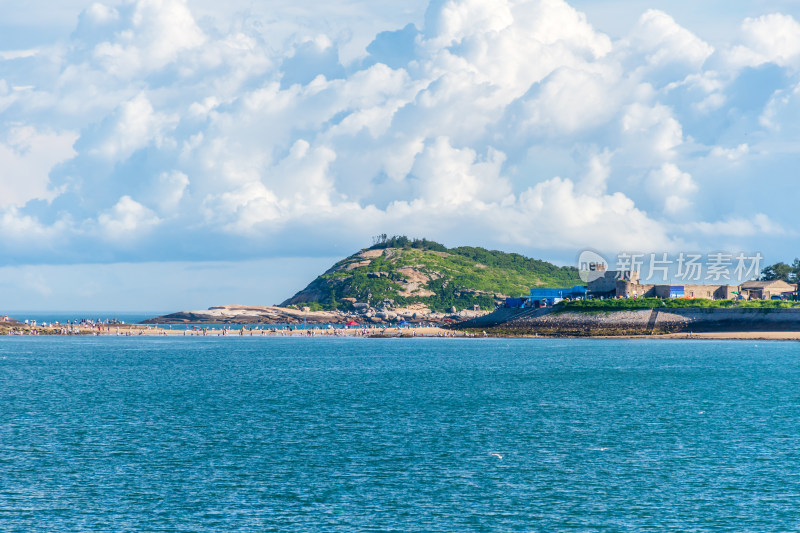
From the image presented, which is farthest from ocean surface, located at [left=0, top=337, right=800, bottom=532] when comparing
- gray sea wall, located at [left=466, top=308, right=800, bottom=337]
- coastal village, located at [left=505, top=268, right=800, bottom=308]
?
coastal village, located at [left=505, top=268, right=800, bottom=308]

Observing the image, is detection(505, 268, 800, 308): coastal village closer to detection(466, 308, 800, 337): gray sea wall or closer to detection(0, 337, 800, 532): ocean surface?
detection(466, 308, 800, 337): gray sea wall

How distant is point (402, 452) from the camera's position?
4625cm

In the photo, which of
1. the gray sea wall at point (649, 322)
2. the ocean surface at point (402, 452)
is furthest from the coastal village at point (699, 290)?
the ocean surface at point (402, 452)

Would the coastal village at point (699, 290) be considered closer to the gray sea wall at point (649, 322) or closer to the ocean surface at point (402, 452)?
the gray sea wall at point (649, 322)

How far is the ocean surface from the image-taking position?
33812 mm

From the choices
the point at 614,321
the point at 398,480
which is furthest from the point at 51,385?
the point at 614,321

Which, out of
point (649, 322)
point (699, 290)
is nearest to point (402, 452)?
point (649, 322)

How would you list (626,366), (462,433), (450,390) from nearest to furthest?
(462,433) → (450,390) → (626,366)

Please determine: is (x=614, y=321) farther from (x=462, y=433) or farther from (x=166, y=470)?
(x=166, y=470)

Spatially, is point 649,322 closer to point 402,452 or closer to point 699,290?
point 699,290

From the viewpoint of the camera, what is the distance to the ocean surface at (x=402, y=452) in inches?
1331

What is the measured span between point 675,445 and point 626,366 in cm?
5975

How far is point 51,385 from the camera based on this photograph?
83.8 metres

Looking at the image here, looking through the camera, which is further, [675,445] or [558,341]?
[558,341]
